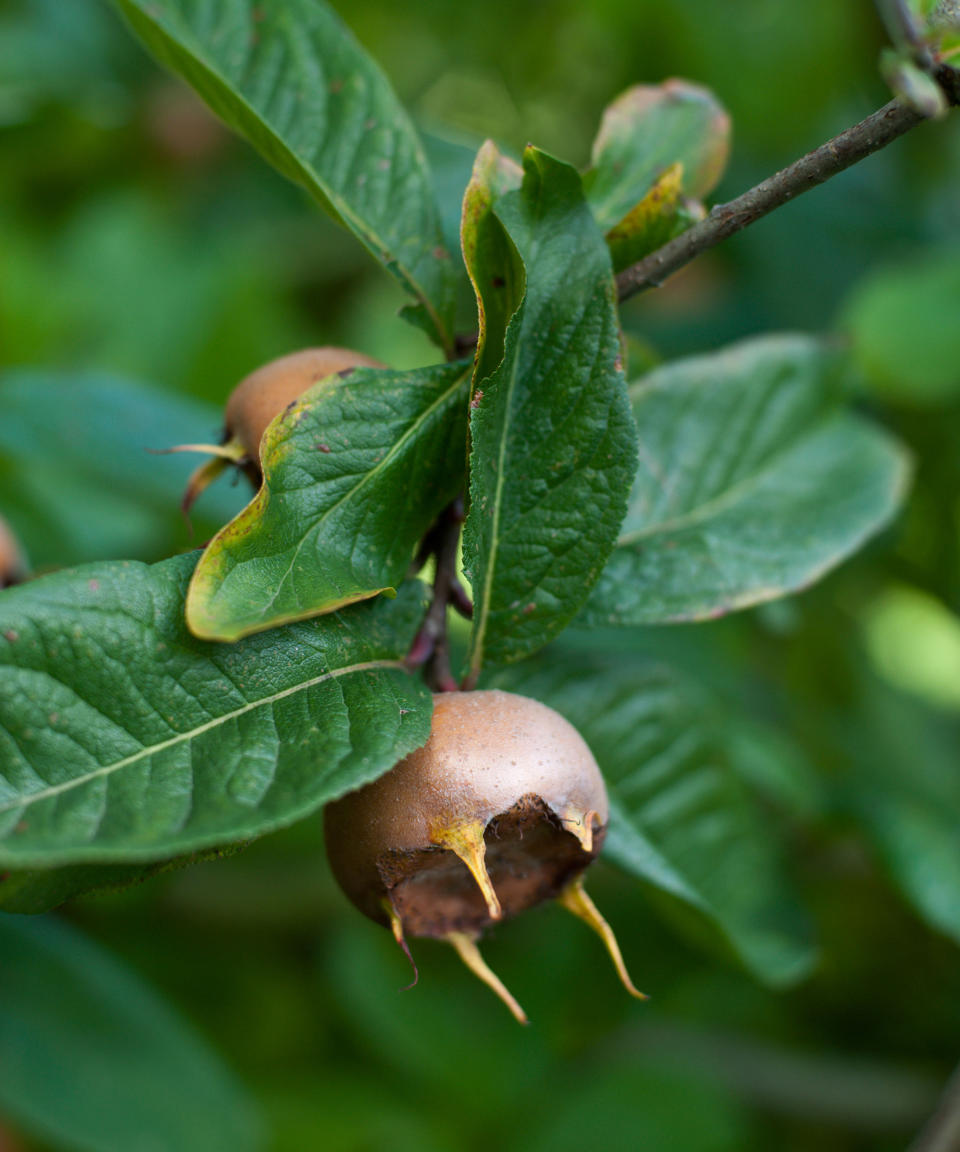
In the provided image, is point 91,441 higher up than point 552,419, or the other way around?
point 91,441

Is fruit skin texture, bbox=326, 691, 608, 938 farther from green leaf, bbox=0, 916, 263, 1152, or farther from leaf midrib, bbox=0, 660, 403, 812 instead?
green leaf, bbox=0, 916, 263, 1152

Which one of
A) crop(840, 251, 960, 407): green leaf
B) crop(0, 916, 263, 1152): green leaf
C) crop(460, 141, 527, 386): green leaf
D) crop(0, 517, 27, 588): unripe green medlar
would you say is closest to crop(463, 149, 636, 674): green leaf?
crop(460, 141, 527, 386): green leaf

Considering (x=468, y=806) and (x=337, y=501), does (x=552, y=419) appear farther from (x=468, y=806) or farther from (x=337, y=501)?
(x=468, y=806)

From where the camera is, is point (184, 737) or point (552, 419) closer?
point (184, 737)

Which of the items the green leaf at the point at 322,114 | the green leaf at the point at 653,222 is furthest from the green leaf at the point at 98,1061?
the green leaf at the point at 653,222

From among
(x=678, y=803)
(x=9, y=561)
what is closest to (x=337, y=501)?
(x=9, y=561)

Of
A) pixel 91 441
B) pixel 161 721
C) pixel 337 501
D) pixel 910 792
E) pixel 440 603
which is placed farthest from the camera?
pixel 910 792

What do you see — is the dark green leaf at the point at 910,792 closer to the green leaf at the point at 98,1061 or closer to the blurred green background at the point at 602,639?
the blurred green background at the point at 602,639
